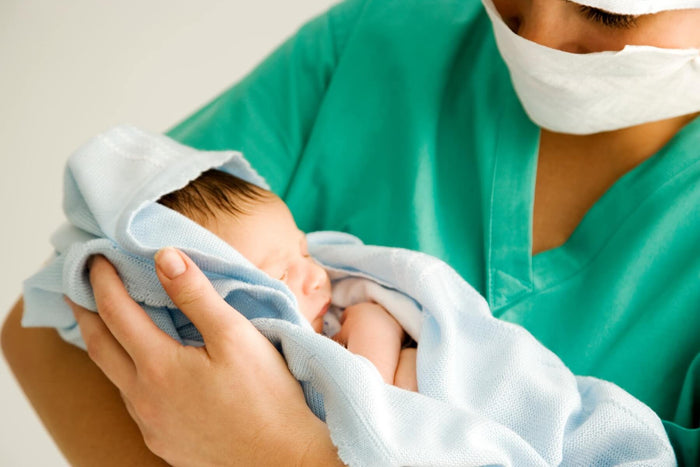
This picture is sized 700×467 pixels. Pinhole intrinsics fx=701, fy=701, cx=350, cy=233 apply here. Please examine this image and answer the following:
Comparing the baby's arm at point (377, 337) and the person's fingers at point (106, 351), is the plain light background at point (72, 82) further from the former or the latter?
the baby's arm at point (377, 337)

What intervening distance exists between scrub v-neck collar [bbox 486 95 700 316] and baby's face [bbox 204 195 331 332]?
249 mm

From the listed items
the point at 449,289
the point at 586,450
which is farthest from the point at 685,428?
the point at 449,289

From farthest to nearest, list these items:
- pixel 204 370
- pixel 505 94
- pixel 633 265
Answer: pixel 505 94, pixel 633 265, pixel 204 370

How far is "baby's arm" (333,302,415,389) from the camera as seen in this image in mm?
851

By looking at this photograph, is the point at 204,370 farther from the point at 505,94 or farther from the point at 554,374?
the point at 505,94

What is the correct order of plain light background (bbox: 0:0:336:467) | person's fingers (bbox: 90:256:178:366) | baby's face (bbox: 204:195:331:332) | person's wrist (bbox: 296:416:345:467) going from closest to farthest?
person's wrist (bbox: 296:416:345:467), person's fingers (bbox: 90:256:178:366), baby's face (bbox: 204:195:331:332), plain light background (bbox: 0:0:336:467)

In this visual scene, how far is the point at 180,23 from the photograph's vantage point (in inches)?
88.8

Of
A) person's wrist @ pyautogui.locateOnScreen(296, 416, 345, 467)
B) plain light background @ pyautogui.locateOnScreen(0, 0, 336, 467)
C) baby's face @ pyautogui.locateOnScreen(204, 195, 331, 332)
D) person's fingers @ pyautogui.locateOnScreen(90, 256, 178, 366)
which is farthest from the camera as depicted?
plain light background @ pyautogui.locateOnScreen(0, 0, 336, 467)

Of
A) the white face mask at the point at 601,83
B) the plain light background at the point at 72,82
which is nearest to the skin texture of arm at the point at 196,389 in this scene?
the white face mask at the point at 601,83

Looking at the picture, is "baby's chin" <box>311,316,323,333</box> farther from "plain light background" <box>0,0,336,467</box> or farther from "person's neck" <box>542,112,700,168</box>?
"plain light background" <box>0,0,336,467</box>

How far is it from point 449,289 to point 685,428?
0.32m

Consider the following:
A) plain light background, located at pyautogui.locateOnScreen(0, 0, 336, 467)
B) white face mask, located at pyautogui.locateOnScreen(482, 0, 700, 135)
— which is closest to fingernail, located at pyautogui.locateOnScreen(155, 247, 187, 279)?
white face mask, located at pyautogui.locateOnScreen(482, 0, 700, 135)

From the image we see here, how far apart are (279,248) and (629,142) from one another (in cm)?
51

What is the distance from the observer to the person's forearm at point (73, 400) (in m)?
0.92
